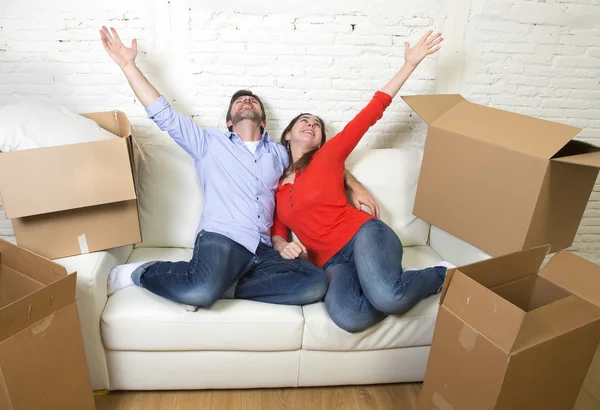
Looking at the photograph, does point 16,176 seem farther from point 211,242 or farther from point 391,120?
point 391,120

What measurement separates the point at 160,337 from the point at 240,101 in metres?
0.99

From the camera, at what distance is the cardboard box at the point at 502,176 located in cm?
151

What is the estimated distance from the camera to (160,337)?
1495mm

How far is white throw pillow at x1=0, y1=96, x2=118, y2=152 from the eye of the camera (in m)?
1.43

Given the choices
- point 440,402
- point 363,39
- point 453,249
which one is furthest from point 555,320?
point 363,39

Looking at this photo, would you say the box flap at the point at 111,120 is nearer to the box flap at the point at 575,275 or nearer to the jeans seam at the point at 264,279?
the jeans seam at the point at 264,279

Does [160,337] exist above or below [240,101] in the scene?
below

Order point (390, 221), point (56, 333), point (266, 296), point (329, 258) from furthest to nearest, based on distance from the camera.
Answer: point (390, 221), point (329, 258), point (266, 296), point (56, 333)

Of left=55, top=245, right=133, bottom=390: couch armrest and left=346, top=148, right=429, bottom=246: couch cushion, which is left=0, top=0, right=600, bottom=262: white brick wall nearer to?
left=346, top=148, right=429, bottom=246: couch cushion

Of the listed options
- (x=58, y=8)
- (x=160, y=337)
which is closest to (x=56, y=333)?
(x=160, y=337)

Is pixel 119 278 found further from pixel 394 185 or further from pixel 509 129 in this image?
pixel 509 129

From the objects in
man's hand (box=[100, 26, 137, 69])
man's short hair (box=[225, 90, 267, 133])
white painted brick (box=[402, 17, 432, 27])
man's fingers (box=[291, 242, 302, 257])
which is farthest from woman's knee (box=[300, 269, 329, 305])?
white painted brick (box=[402, 17, 432, 27])

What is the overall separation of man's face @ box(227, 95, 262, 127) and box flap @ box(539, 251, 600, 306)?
1198 mm

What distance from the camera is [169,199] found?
6.27ft
